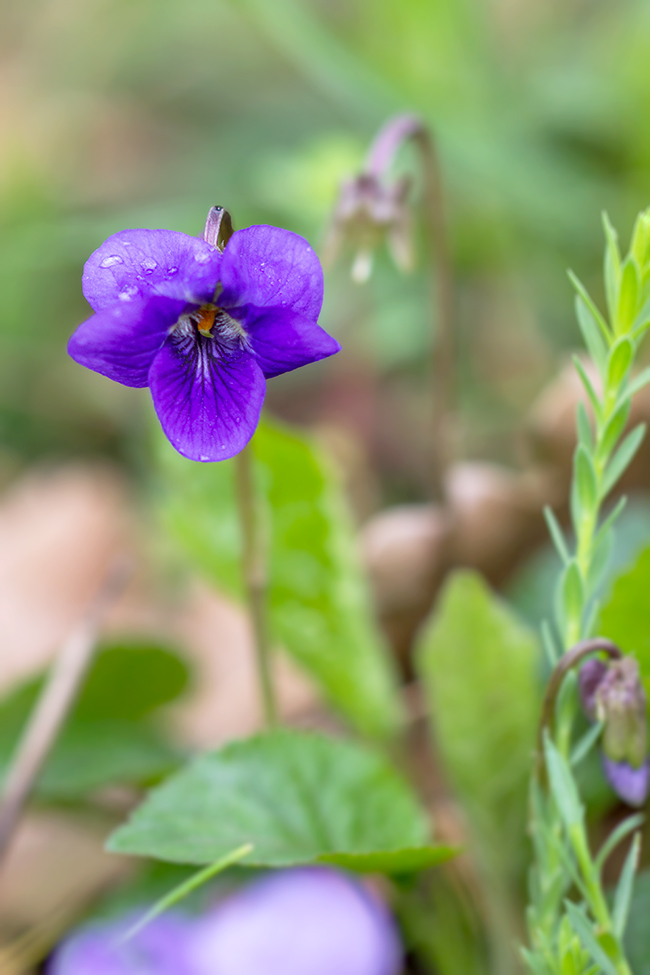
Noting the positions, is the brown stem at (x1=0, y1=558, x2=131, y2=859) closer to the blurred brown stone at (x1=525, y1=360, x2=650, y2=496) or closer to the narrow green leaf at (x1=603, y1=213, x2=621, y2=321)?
the blurred brown stone at (x1=525, y1=360, x2=650, y2=496)

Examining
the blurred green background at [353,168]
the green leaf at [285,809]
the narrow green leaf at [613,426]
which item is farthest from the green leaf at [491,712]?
the blurred green background at [353,168]

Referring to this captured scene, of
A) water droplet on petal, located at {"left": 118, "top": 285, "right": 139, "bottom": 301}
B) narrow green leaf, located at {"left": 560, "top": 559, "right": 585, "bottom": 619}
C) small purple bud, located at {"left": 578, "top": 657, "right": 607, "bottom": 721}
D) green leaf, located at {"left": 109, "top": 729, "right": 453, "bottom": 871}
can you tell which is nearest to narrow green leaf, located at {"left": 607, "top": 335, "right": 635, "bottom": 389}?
narrow green leaf, located at {"left": 560, "top": 559, "right": 585, "bottom": 619}

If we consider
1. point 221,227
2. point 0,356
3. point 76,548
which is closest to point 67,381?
point 0,356

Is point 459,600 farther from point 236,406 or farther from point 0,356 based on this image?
point 0,356

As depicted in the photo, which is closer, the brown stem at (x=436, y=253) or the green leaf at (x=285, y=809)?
the green leaf at (x=285, y=809)

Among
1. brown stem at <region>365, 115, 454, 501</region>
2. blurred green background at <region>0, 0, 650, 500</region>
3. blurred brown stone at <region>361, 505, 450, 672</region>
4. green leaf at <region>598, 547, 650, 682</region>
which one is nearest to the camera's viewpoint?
green leaf at <region>598, 547, 650, 682</region>

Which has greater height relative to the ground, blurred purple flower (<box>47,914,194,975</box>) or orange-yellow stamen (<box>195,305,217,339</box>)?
orange-yellow stamen (<box>195,305,217,339</box>)

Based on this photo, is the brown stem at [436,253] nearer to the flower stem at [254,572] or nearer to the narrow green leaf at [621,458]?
the flower stem at [254,572]
